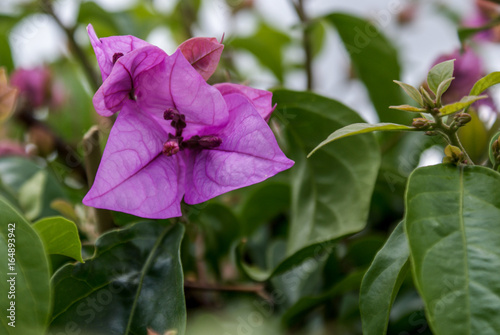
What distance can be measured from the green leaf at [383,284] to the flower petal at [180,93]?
0.20 m

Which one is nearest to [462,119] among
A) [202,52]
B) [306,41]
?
[202,52]

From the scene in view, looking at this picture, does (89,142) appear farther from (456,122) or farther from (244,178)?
(456,122)

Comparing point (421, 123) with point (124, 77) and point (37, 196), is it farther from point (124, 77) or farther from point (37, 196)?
point (37, 196)

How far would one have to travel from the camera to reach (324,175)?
0.68 m

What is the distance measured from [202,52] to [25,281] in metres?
0.26

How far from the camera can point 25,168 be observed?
31.1 inches

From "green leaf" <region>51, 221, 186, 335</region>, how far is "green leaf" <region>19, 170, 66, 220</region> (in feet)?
0.65

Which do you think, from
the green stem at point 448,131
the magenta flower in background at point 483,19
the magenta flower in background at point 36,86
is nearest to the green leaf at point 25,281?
the green stem at point 448,131

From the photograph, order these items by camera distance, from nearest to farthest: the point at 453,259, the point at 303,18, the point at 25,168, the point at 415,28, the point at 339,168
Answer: the point at 453,259, the point at 339,168, the point at 25,168, the point at 303,18, the point at 415,28

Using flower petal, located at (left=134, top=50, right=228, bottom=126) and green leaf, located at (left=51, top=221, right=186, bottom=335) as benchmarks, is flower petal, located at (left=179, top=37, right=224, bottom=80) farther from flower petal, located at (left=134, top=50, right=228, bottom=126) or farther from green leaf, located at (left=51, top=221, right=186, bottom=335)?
green leaf, located at (left=51, top=221, right=186, bottom=335)

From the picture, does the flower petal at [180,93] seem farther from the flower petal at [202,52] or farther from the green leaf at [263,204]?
Result: the green leaf at [263,204]

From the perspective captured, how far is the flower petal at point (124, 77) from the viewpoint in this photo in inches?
18.7

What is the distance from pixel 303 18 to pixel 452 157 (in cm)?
53

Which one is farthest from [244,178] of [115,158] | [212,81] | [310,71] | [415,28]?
[415,28]
